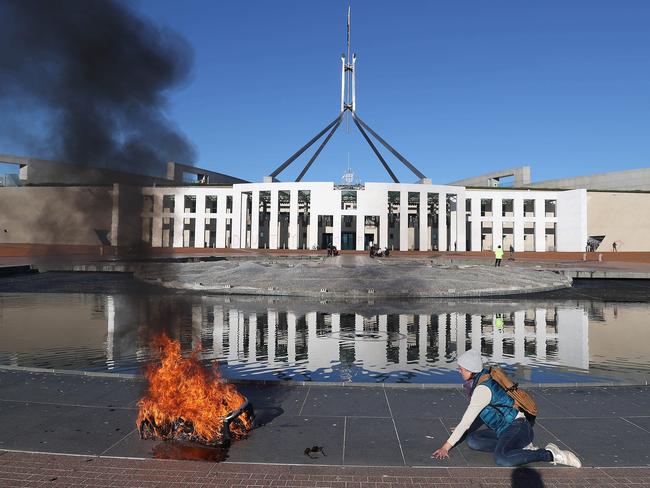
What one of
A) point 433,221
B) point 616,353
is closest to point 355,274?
point 616,353

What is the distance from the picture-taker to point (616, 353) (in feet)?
29.0

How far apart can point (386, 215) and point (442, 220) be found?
23.9 ft

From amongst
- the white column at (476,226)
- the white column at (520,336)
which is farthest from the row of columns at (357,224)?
the white column at (520,336)

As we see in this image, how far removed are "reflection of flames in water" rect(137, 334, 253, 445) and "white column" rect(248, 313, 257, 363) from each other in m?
3.60

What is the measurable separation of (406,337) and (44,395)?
6969mm

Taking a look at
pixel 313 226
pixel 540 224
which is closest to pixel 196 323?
pixel 313 226

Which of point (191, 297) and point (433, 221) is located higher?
point (433, 221)

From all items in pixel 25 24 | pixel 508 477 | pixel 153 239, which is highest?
pixel 25 24

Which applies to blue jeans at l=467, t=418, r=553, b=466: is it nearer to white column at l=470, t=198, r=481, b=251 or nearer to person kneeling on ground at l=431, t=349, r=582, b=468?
person kneeling on ground at l=431, t=349, r=582, b=468

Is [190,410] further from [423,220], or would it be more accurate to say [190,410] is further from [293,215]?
[423,220]

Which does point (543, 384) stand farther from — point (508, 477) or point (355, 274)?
point (355, 274)

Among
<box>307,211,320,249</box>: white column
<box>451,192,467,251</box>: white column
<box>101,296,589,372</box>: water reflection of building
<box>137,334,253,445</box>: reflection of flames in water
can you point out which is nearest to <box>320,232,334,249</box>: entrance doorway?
<box>307,211,320,249</box>: white column

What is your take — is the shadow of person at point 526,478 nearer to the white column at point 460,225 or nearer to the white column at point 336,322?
the white column at point 336,322

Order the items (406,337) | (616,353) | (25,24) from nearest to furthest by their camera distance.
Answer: (25,24) → (616,353) → (406,337)
